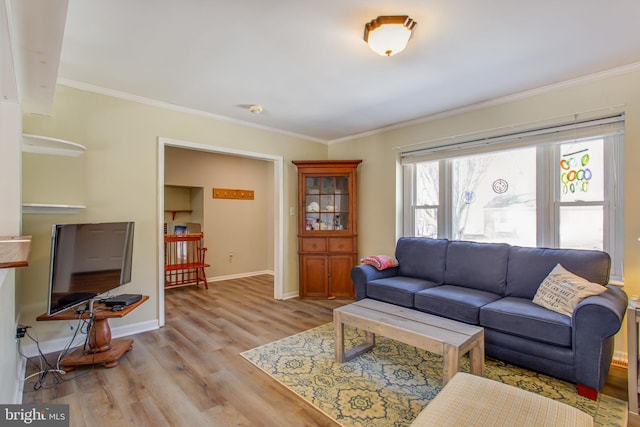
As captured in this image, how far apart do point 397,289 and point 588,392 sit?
1548 mm

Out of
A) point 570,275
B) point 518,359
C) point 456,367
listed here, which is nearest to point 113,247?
point 456,367

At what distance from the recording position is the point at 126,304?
263cm

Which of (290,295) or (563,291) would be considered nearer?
(563,291)

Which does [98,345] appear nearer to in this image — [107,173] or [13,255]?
[107,173]

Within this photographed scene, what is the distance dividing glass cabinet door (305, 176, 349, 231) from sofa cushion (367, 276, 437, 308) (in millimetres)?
1440

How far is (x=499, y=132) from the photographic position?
3.33m

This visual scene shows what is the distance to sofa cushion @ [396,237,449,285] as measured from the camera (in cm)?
347

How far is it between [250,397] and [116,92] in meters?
3.07

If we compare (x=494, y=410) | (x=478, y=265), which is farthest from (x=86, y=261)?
(x=478, y=265)

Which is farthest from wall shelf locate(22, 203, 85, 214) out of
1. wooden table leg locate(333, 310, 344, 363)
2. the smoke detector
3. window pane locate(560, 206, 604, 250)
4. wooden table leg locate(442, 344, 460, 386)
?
window pane locate(560, 206, 604, 250)

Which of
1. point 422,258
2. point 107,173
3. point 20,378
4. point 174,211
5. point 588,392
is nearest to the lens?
point 588,392

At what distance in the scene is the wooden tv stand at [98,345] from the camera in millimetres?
2443

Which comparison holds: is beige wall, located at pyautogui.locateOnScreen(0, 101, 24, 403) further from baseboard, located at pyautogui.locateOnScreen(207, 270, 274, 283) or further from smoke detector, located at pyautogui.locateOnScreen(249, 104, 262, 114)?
baseboard, located at pyautogui.locateOnScreen(207, 270, 274, 283)

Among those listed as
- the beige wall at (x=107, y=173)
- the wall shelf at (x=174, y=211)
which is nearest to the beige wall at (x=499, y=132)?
the beige wall at (x=107, y=173)
